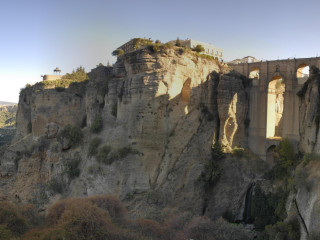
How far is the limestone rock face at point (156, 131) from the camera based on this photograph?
20.7 meters

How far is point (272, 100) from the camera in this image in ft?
76.6

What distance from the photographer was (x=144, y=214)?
18.4 metres

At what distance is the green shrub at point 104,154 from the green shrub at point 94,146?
69 centimetres

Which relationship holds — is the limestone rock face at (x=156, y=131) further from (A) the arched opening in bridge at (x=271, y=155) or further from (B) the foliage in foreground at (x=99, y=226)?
(B) the foliage in foreground at (x=99, y=226)

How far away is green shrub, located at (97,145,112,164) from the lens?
21.7m

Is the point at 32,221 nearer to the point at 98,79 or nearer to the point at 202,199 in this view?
the point at 202,199

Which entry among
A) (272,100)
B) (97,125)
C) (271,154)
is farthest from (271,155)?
(97,125)

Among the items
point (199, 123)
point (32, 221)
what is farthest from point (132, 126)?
point (32, 221)

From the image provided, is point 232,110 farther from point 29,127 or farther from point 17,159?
point 29,127

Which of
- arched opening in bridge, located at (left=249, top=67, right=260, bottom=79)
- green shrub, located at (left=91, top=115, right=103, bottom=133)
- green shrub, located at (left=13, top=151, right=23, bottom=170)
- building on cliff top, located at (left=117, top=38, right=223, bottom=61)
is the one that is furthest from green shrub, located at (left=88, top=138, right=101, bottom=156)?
arched opening in bridge, located at (left=249, top=67, right=260, bottom=79)

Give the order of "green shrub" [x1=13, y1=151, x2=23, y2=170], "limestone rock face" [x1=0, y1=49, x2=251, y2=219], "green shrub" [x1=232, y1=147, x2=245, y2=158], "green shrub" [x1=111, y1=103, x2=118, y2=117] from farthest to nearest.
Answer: "green shrub" [x1=13, y1=151, x2=23, y2=170]
"green shrub" [x1=111, y1=103, x2=118, y2=117]
"green shrub" [x1=232, y1=147, x2=245, y2=158]
"limestone rock face" [x1=0, y1=49, x2=251, y2=219]

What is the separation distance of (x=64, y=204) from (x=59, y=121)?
48.8ft

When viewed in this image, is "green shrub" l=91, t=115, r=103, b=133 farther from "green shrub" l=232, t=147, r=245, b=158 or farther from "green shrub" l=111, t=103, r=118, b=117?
"green shrub" l=232, t=147, r=245, b=158

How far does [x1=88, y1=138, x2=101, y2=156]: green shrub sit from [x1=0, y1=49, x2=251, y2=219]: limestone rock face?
13.4 inches
